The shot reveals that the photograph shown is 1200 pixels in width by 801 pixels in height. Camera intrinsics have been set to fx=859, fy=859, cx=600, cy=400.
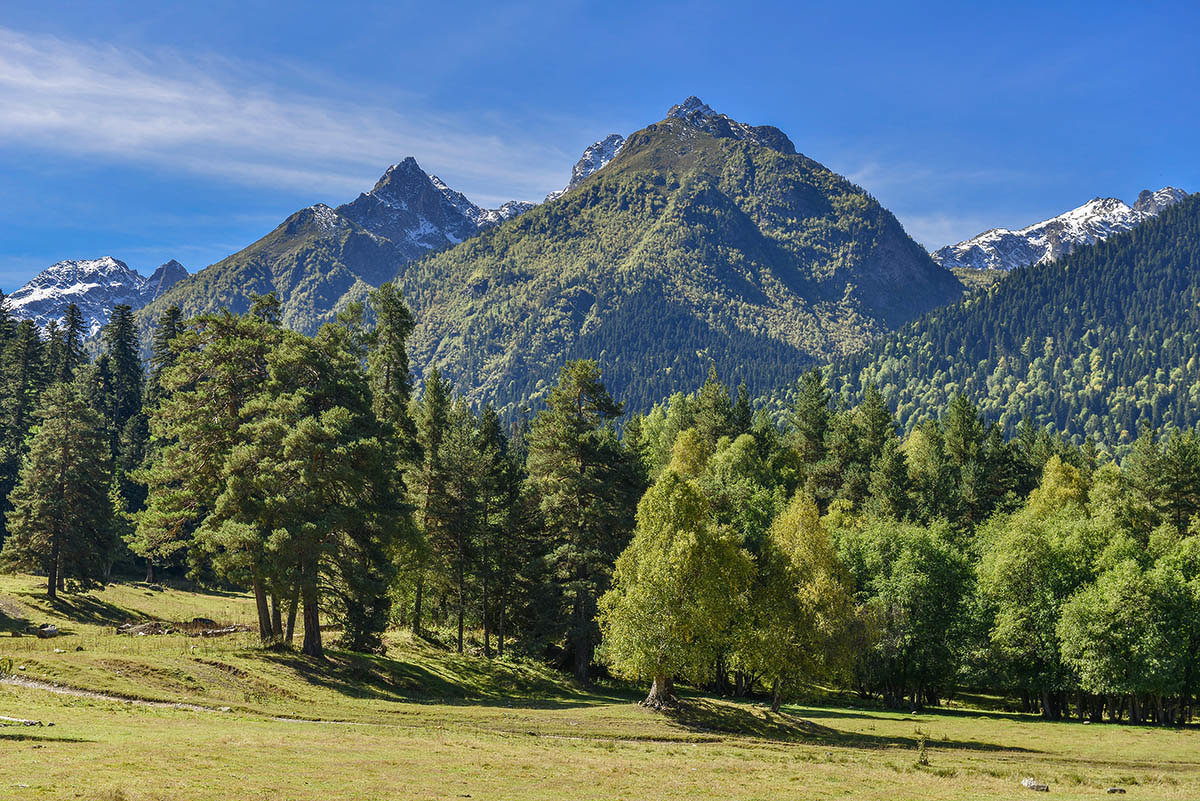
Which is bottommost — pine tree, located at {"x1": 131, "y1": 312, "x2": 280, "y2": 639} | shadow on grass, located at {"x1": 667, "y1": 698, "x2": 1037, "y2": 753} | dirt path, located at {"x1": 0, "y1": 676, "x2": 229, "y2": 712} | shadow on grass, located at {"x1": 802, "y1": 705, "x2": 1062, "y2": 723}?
shadow on grass, located at {"x1": 802, "y1": 705, "x2": 1062, "y2": 723}

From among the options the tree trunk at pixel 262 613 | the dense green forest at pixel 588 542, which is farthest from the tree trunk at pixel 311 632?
the tree trunk at pixel 262 613

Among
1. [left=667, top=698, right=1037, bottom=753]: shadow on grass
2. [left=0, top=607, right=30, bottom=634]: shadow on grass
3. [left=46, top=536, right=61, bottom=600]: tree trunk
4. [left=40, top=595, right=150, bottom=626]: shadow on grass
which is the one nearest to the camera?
[left=667, top=698, right=1037, bottom=753]: shadow on grass

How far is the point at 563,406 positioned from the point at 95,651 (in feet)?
119

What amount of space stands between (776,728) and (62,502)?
60.1m

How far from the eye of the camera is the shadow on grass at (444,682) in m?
51.0

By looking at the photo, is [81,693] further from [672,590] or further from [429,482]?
[429,482]

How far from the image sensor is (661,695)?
54250 mm

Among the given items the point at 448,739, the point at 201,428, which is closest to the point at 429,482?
the point at 201,428

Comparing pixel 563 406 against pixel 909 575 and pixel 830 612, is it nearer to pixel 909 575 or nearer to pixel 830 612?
pixel 830 612

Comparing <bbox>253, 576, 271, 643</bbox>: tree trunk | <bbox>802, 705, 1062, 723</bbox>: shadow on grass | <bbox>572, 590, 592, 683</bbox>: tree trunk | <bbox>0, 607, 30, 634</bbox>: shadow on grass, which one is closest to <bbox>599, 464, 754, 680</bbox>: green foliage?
<bbox>572, 590, 592, 683</bbox>: tree trunk

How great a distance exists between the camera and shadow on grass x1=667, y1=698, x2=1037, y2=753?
5016cm

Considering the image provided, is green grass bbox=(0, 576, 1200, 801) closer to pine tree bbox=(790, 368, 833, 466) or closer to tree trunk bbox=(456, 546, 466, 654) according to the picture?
tree trunk bbox=(456, 546, 466, 654)

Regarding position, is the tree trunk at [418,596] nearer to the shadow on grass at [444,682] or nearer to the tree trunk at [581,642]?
the shadow on grass at [444,682]

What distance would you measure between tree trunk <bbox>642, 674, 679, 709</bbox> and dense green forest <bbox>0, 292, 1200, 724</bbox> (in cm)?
15
